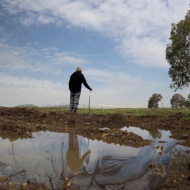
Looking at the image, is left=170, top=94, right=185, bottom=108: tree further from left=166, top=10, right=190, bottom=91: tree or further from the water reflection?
the water reflection

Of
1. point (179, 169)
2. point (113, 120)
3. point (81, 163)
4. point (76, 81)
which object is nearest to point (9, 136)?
point (81, 163)

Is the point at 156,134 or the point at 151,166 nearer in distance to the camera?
the point at 151,166

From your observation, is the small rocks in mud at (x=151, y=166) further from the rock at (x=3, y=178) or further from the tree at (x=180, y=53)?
the tree at (x=180, y=53)

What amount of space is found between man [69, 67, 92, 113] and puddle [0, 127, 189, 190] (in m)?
7.56

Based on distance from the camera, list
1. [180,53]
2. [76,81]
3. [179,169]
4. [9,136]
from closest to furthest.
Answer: [179,169]
[9,136]
[76,81]
[180,53]

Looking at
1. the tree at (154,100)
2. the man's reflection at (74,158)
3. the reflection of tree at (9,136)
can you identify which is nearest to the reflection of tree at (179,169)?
the man's reflection at (74,158)

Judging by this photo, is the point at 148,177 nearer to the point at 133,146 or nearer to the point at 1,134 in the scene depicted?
the point at 133,146

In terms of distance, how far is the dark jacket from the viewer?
1271cm

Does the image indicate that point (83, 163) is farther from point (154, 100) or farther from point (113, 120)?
point (154, 100)

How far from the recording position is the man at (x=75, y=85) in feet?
41.8

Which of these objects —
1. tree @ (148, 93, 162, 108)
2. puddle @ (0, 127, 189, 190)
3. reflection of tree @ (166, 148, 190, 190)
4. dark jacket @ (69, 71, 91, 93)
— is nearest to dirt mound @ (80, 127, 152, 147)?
puddle @ (0, 127, 189, 190)

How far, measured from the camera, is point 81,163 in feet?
12.5

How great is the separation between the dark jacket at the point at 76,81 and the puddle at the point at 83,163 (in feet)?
24.8

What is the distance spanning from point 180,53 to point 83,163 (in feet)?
67.4
